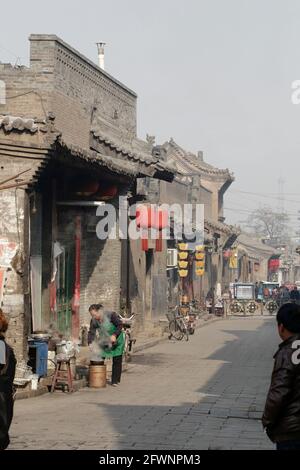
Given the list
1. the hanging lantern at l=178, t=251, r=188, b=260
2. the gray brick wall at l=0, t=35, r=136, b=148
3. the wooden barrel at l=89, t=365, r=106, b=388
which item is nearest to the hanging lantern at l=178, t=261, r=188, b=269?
the hanging lantern at l=178, t=251, r=188, b=260

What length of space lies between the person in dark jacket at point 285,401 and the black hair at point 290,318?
0.16 meters

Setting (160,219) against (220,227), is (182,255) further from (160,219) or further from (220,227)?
(220,227)

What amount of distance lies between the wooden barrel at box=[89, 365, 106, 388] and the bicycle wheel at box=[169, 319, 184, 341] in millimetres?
12214

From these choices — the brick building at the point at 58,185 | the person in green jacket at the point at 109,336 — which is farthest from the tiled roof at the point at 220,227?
the person in green jacket at the point at 109,336

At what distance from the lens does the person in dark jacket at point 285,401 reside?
20.9 ft

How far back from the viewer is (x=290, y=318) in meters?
6.74

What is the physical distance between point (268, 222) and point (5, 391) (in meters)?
117

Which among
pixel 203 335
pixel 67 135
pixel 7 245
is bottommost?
pixel 203 335

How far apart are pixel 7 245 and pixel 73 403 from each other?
2718 millimetres

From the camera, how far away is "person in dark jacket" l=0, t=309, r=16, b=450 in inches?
264

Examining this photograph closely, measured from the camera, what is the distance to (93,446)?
9625mm

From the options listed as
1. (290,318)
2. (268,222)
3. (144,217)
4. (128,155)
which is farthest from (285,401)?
(268,222)
